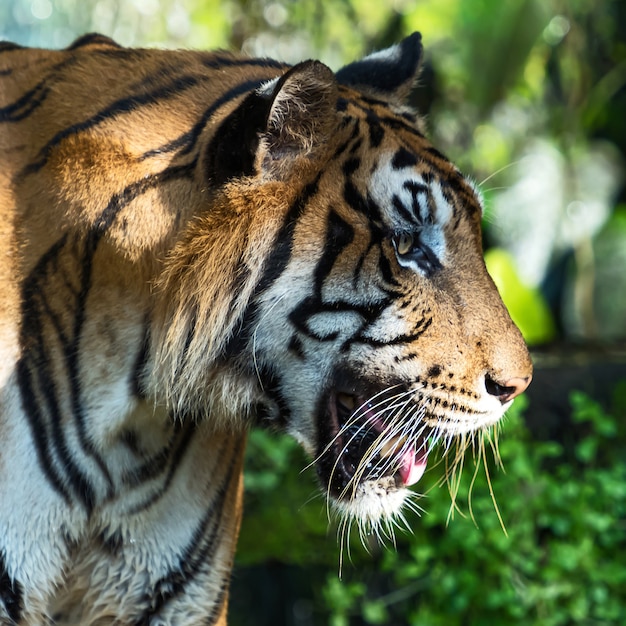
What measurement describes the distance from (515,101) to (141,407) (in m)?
6.54

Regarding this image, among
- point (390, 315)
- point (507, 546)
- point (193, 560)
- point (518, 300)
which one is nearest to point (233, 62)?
Answer: point (390, 315)

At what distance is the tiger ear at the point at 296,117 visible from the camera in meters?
1.67

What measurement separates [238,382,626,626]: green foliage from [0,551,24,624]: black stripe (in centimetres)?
185

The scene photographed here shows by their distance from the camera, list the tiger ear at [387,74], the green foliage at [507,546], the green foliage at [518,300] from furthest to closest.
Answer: the green foliage at [518,300]
the green foliage at [507,546]
the tiger ear at [387,74]

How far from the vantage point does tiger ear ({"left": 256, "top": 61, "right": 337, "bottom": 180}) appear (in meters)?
1.67

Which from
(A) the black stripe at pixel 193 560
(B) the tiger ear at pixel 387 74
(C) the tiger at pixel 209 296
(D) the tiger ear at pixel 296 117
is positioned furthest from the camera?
(B) the tiger ear at pixel 387 74

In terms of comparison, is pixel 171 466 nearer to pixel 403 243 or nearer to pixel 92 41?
pixel 403 243

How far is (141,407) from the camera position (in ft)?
6.31

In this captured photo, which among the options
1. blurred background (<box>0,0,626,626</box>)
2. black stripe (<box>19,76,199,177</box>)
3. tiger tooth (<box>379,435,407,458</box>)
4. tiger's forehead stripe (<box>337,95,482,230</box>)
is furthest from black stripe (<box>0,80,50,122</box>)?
blurred background (<box>0,0,626,626</box>)

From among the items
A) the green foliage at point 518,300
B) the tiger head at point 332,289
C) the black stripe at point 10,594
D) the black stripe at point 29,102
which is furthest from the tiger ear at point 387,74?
the green foliage at point 518,300

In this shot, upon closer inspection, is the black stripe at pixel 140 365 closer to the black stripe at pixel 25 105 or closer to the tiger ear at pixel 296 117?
the tiger ear at pixel 296 117

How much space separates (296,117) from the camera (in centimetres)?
175

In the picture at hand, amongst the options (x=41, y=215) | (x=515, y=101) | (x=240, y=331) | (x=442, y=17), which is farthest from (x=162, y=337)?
(x=515, y=101)

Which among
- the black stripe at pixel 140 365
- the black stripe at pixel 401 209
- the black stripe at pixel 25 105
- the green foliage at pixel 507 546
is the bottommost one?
the green foliage at pixel 507 546
